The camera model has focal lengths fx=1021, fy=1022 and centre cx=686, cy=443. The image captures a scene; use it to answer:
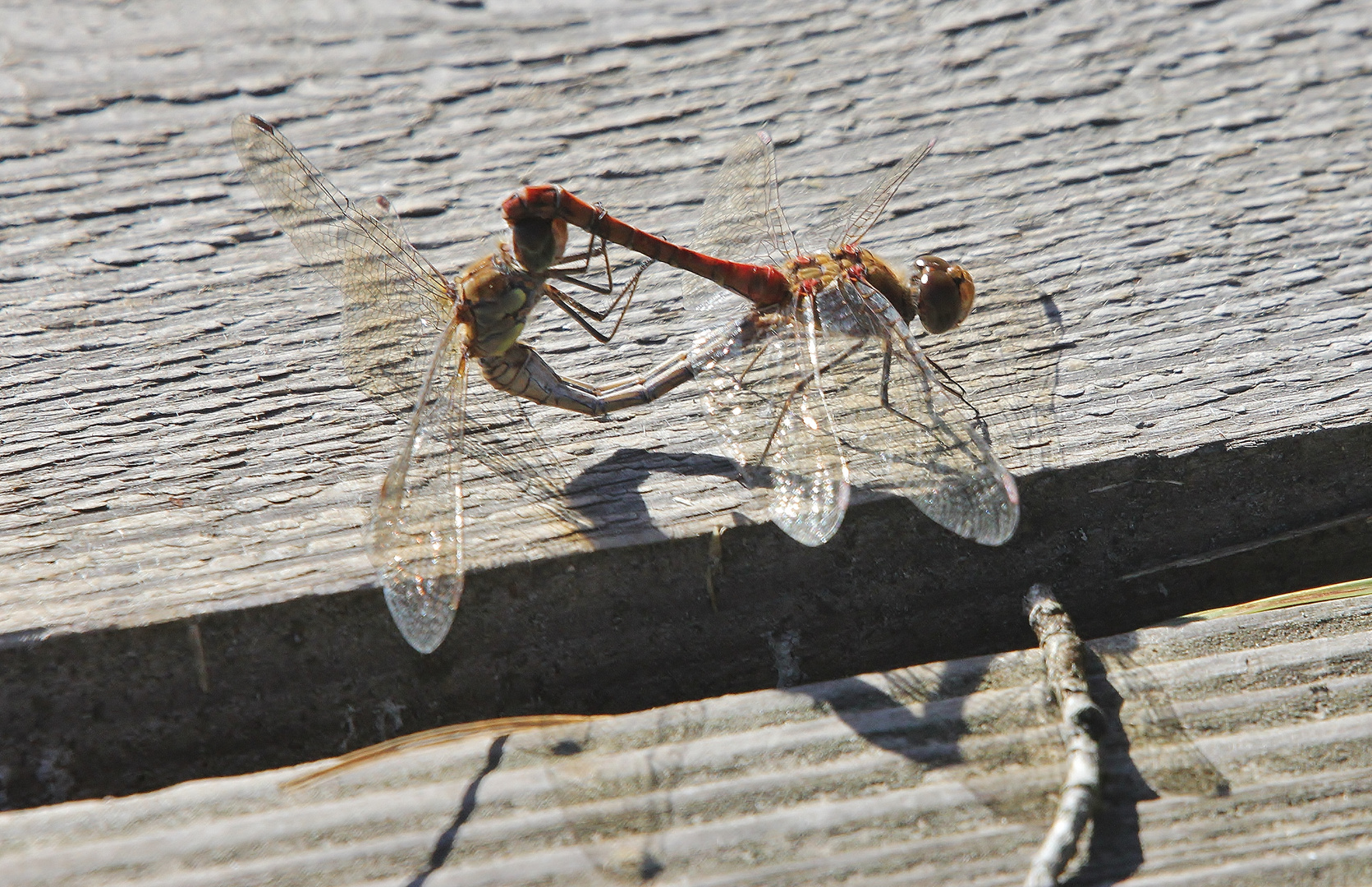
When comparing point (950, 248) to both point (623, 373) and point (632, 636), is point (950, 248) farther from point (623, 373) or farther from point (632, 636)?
point (632, 636)

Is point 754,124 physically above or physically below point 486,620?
above

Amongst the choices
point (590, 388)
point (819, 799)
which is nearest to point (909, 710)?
point (819, 799)

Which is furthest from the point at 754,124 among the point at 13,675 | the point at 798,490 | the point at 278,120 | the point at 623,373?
the point at 13,675

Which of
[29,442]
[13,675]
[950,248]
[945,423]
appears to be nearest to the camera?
[13,675]

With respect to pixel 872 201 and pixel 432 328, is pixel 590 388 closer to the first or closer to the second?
pixel 432 328

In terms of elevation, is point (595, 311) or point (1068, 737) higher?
point (595, 311)

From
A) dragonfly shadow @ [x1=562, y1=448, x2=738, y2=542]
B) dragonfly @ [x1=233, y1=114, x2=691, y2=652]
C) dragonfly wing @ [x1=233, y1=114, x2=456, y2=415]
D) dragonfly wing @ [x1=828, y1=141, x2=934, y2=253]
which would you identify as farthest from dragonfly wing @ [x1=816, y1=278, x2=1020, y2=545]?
dragonfly wing @ [x1=233, y1=114, x2=456, y2=415]
